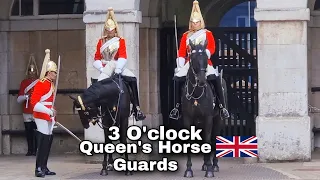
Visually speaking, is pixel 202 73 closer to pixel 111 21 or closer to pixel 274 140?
pixel 111 21

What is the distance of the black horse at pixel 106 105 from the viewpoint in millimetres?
15141

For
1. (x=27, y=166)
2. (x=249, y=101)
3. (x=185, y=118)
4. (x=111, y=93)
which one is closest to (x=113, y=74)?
(x=111, y=93)

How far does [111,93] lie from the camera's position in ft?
50.1

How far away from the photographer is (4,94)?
21344 millimetres

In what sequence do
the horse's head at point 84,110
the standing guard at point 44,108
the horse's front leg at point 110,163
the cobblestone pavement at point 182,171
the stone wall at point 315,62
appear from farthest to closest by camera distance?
the stone wall at point 315,62 → the horse's front leg at point 110,163 → the standing guard at point 44,108 → the cobblestone pavement at point 182,171 → the horse's head at point 84,110

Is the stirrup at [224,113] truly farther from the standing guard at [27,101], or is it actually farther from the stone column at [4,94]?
the stone column at [4,94]

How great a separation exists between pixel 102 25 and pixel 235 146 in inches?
146

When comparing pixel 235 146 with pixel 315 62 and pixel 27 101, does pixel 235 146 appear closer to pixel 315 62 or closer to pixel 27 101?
pixel 315 62

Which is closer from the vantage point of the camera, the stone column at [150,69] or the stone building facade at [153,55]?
the stone building facade at [153,55]

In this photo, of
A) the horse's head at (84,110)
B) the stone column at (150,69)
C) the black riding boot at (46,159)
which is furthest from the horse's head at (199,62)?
the stone column at (150,69)

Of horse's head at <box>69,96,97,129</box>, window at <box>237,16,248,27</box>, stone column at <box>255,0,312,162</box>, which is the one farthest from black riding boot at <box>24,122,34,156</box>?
window at <box>237,16,248,27</box>

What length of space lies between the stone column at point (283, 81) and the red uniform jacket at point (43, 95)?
4110 millimetres

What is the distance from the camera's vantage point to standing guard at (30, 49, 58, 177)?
1542cm

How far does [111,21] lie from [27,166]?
150 inches
